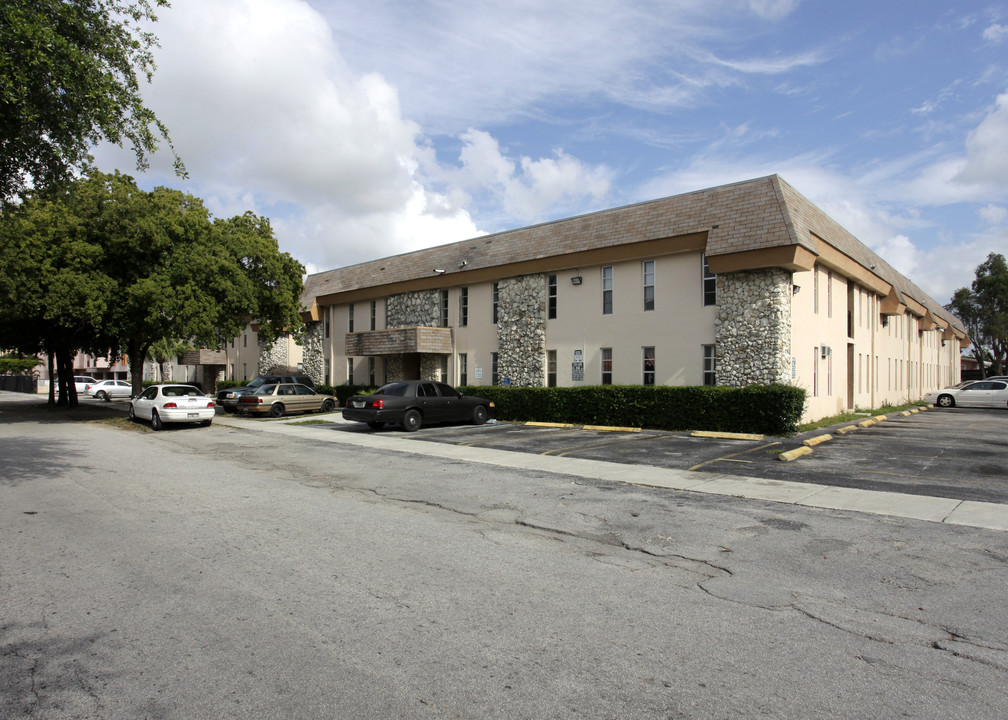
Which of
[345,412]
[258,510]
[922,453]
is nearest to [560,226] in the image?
[345,412]

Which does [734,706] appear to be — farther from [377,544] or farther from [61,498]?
[61,498]

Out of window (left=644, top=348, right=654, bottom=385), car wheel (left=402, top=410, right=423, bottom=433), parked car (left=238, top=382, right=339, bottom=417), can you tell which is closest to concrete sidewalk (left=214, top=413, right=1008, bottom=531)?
car wheel (left=402, top=410, right=423, bottom=433)

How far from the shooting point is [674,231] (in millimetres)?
20609

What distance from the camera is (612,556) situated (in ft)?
20.7

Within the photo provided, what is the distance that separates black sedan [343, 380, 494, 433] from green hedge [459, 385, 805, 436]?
2168mm

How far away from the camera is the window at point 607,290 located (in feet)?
74.5

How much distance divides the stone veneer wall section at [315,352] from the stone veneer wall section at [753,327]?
76.6 feet

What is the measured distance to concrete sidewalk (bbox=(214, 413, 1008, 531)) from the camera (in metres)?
8.12

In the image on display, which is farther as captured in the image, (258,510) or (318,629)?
Answer: (258,510)

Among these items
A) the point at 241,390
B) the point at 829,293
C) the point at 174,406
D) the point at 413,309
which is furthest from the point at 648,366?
the point at 241,390

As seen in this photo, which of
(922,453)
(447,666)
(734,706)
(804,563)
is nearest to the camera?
(734,706)

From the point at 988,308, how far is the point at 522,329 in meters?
59.1

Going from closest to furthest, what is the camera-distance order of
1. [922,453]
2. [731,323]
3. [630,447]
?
[922,453]
[630,447]
[731,323]

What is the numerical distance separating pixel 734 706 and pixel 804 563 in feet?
10.2
